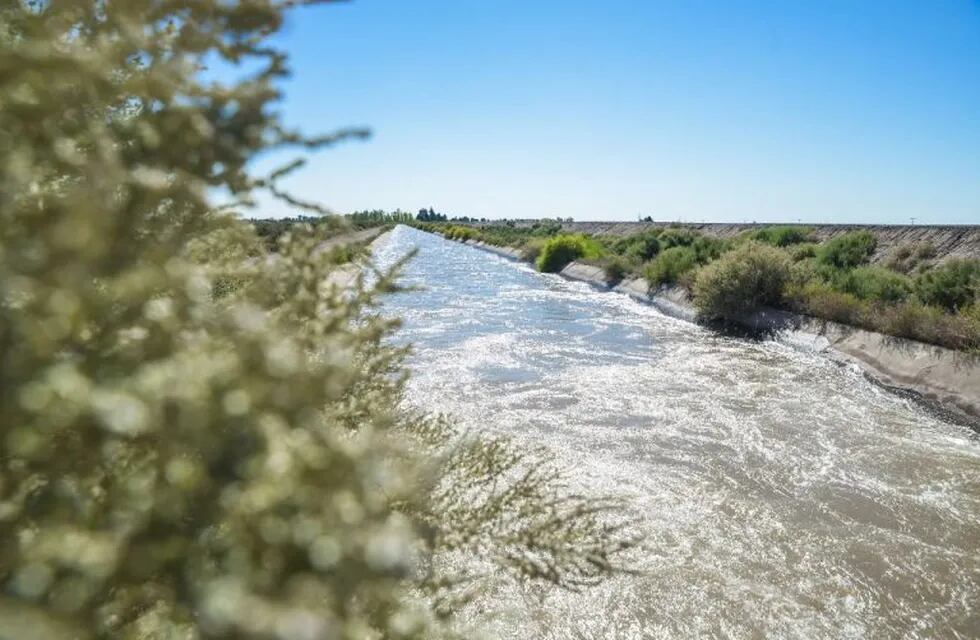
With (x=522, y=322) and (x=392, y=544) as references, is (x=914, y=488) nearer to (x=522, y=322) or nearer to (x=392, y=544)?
(x=392, y=544)

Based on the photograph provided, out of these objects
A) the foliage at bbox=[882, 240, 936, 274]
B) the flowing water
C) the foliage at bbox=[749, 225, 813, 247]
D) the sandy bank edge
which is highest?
the foliage at bbox=[749, 225, 813, 247]

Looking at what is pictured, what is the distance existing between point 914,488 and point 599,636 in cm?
475

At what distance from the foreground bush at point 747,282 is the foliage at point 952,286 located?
3681 millimetres

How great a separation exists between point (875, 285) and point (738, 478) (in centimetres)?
1023

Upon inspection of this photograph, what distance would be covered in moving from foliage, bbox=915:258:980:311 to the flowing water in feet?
9.55

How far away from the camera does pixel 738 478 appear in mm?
7082

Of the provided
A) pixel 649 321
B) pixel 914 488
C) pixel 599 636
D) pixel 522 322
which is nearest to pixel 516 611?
pixel 599 636

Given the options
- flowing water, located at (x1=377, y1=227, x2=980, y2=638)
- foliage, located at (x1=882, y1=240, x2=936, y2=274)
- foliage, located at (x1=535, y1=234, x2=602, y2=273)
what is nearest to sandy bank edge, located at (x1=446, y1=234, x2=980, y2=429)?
flowing water, located at (x1=377, y1=227, x2=980, y2=638)

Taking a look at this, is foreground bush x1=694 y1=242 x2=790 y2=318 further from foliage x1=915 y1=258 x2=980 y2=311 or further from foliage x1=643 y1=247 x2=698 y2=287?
foliage x1=643 y1=247 x2=698 y2=287

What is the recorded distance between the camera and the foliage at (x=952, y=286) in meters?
12.8

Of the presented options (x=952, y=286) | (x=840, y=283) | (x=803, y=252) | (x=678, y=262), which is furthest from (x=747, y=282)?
(x=803, y=252)

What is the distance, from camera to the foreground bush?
56.5 ft

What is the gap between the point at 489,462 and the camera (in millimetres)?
2885

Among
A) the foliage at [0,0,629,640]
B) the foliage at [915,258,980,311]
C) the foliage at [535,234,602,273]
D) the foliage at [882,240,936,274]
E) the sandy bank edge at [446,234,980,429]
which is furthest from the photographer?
the foliage at [535,234,602,273]
